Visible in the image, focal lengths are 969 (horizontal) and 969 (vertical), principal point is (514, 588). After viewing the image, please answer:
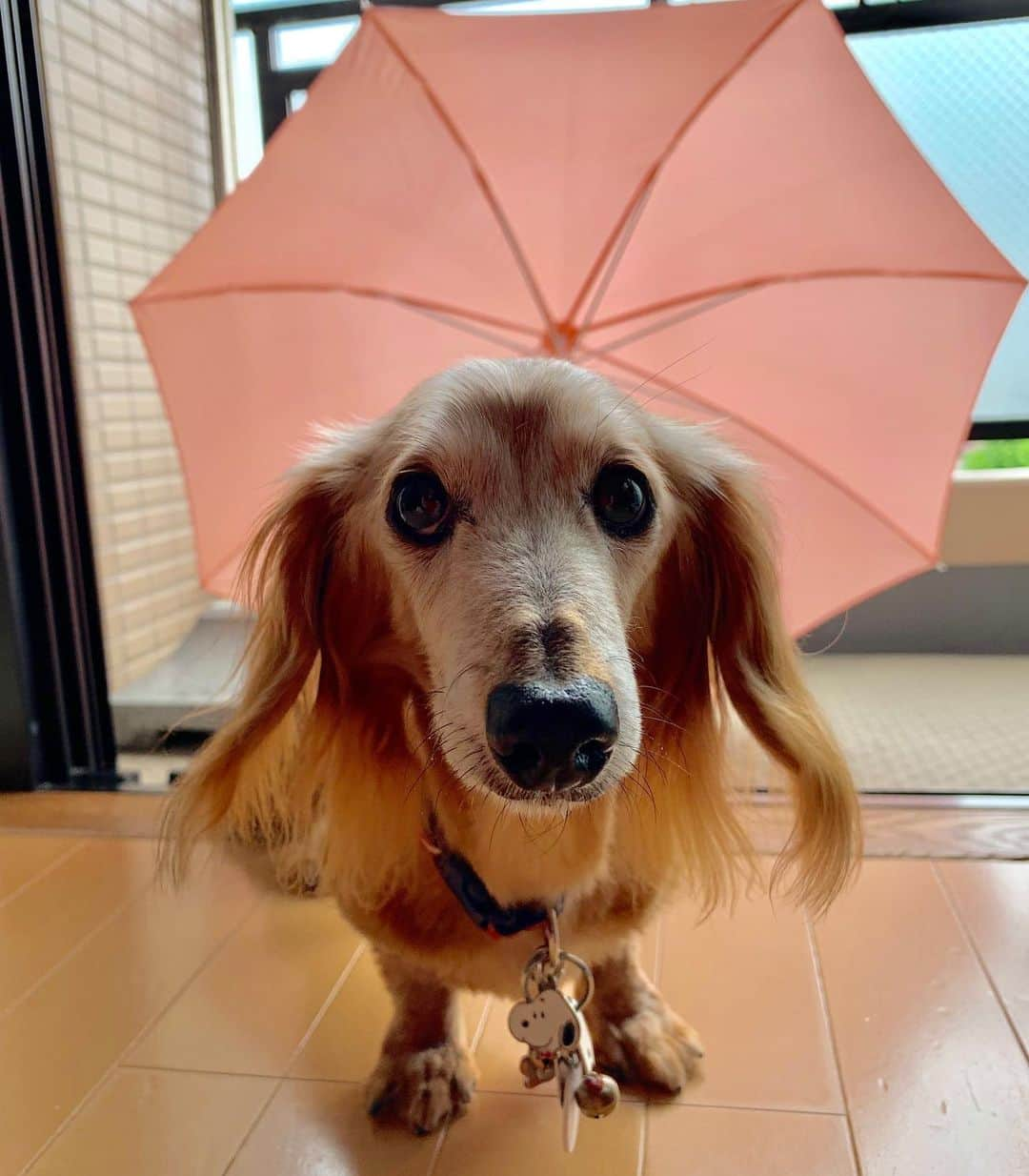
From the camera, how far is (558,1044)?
0.93 meters

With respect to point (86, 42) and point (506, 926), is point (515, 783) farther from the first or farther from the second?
point (86, 42)

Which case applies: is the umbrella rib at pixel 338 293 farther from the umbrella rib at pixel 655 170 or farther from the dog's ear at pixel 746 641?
the dog's ear at pixel 746 641

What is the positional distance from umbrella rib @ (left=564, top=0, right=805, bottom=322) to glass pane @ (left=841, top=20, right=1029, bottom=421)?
3.53 feet

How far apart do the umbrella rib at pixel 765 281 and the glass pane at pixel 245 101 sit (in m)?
1.51

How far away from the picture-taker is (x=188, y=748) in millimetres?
2037

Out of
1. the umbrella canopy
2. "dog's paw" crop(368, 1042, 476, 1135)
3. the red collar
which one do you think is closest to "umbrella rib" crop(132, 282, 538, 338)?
the umbrella canopy

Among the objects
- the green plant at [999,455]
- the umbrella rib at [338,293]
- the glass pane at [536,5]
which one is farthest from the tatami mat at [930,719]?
the glass pane at [536,5]

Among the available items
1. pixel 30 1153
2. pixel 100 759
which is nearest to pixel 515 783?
pixel 30 1153

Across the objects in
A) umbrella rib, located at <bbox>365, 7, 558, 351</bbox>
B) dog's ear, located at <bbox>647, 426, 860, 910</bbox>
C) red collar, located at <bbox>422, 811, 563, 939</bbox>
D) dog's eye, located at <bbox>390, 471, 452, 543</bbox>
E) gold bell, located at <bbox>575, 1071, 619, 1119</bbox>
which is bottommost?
gold bell, located at <bbox>575, 1071, 619, 1119</bbox>

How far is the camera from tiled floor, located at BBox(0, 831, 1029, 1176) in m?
0.98

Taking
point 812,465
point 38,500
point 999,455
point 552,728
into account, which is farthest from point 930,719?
point 38,500

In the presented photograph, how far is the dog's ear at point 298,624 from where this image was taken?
0.97m

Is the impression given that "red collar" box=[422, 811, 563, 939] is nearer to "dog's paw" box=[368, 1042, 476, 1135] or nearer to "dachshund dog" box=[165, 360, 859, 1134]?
"dachshund dog" box=[165, 360, 859, 1134]

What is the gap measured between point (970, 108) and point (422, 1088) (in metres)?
2.16
